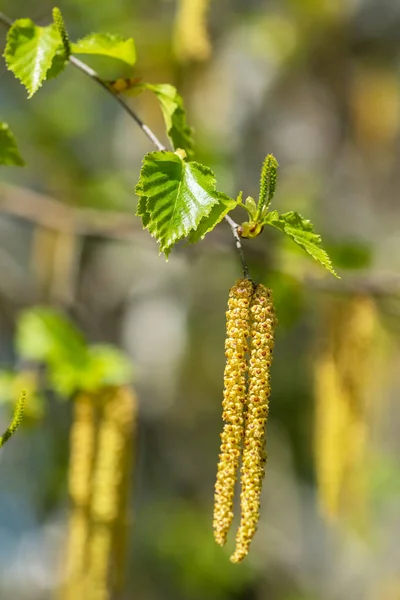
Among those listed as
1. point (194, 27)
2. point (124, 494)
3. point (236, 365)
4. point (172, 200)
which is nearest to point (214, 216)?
point (172, 200)

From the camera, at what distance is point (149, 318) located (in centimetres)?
456

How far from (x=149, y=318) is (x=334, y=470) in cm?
265

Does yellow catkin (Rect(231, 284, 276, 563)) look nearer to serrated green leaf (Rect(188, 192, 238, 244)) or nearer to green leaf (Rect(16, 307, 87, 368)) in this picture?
serrated green leaf (Rect(188, 192, 238, 244))

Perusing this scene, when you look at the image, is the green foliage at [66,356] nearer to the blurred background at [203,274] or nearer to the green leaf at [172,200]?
the blurred background at [203,274]

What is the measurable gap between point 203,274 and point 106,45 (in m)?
4.16

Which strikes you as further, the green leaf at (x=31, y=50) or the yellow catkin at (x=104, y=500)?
the yellow catkin at (x=104, y=500)

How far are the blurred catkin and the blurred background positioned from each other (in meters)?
1.09

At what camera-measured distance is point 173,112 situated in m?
1.08

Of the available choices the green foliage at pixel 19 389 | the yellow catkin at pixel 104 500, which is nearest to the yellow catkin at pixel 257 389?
the yellow catkin at pixel 104 500

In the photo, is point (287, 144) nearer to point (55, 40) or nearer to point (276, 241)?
point (276, 241)

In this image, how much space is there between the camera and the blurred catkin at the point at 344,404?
2.01m

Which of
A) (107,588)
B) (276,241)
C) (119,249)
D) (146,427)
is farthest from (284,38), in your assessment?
(107,588)

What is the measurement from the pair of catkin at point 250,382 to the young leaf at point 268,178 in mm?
97

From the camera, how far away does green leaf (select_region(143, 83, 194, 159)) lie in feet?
3.54
